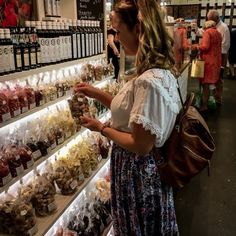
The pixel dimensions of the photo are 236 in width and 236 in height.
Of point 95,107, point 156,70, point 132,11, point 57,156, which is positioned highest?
point 132,11

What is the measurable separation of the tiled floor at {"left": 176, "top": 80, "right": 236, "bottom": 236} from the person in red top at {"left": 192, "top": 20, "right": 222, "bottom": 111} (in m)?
1.68

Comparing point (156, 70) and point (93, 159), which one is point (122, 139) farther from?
point (93, 159)

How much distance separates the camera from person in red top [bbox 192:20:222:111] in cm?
604

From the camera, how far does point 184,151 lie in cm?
159

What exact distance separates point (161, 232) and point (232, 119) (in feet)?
15.8

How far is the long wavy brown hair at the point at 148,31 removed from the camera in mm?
1423

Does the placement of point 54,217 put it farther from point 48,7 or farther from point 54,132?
point 48,7

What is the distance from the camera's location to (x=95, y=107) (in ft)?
8.52

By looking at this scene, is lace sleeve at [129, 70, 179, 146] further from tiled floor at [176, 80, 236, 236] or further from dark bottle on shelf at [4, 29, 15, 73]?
tiled floor at [176, 80, 236, 236]

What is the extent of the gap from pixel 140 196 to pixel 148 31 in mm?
815

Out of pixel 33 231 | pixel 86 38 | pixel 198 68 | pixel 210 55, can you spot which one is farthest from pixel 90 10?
pixel 210 55

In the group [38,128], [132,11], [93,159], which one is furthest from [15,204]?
[132,11]

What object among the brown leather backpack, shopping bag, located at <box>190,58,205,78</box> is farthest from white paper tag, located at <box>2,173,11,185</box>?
shopping bag, located at <box>190,58,205,78</box>

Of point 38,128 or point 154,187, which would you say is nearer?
point 154,187
